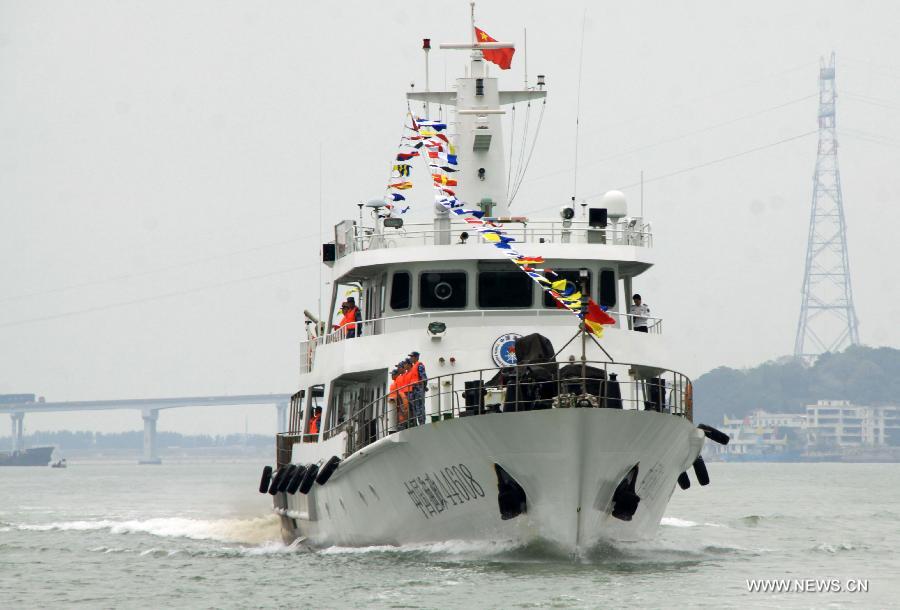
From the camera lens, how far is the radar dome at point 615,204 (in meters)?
28.7

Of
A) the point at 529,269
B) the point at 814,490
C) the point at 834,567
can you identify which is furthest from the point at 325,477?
the point at 814,490

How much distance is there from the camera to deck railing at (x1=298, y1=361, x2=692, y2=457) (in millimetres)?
22250

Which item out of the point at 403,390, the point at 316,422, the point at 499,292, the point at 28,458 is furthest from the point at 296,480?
the point at 28,458

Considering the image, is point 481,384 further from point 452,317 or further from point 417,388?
point 452,317

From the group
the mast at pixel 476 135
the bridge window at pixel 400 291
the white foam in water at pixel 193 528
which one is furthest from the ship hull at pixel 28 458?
the bridge window at pixel 400 291

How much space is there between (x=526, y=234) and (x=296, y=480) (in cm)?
660

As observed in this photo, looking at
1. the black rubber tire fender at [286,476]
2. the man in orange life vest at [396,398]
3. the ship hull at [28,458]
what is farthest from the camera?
the ship hull at [28,458]

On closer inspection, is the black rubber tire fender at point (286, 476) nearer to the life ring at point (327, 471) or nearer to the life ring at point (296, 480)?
the life ring at point (296, 480)

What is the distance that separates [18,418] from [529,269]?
162 meters

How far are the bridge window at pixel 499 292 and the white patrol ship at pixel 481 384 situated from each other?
25 millimetres

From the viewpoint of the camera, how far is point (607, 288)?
27.8 metres

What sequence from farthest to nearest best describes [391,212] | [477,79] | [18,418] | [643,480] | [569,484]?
[18,418]
[477,79]
[391,212]
[643,480]
[569,484]

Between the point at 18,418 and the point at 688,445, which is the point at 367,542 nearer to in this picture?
the point at 688,445

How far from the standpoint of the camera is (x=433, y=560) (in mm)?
23547
